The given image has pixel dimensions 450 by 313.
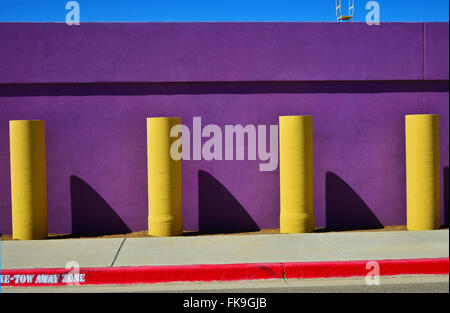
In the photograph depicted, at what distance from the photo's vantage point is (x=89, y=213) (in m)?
10.7

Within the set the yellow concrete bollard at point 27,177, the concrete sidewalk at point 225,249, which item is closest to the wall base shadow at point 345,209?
the concrete sidewalk at point 225,249

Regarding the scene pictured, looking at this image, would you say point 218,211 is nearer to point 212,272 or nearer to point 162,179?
point 162,179

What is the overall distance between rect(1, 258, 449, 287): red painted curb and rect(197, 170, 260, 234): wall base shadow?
302cm

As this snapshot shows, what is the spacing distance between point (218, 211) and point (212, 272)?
3.15m

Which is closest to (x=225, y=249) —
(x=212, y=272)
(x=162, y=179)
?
(x=212, y=272)

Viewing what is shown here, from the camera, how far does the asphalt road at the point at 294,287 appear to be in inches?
279

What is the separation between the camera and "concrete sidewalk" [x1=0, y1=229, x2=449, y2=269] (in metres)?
8.16

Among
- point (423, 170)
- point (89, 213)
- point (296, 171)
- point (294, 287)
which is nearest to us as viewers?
point (294, 287)

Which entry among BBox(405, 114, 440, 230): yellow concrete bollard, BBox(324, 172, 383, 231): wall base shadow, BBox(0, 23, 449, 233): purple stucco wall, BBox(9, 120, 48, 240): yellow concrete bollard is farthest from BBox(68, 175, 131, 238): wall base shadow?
BBox(405, 114, 440, 230): yellow concrete bollard

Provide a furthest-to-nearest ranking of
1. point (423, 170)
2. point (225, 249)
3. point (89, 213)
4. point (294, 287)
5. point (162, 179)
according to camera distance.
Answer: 1. point (89, 213)
2. point (423, 170)
3. point (162, 179)
4. point (225, 249)
5. point (294, 287)

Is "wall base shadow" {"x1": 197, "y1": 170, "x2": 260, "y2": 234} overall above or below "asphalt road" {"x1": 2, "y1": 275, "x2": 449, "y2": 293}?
above


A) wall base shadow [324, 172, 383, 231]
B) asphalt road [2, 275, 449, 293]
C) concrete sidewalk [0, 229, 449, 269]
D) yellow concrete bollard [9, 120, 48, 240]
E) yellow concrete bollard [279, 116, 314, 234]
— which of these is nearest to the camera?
asphalt road [2, 275, 449, 293]

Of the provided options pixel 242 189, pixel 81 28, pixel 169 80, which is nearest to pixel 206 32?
pixel 169 80

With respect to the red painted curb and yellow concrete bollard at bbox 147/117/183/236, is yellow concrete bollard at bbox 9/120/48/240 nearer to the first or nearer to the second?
yellow concrete bollard at bbox 147/117/183/236
